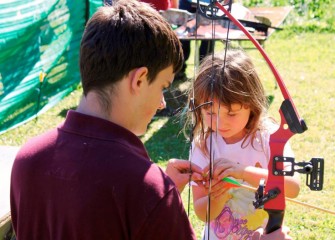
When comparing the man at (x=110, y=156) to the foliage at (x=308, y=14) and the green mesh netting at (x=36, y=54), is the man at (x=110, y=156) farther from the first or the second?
the foliage at (x=308, y=14)

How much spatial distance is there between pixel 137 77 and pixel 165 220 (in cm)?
28

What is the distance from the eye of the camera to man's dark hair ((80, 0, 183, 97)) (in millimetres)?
1139

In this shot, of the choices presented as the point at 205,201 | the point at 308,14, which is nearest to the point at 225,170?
the point at 205,201

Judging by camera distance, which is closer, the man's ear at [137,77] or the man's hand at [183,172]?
the man's ear at [137,77]

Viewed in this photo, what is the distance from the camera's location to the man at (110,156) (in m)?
1.08

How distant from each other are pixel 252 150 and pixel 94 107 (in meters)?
0.98

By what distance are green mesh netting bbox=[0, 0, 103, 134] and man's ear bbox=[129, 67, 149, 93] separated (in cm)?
382

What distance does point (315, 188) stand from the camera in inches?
55.0

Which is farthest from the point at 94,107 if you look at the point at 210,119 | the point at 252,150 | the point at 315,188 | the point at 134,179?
the point at 252,150

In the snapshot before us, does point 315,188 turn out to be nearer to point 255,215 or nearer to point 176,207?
point 176,207

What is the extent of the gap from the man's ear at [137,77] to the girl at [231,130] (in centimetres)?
66

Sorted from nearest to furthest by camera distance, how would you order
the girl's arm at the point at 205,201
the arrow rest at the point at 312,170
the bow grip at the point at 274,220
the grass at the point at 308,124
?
the arrow rest at the point at 312,170 < the bow grip at the point at 274,220 < the girl's arm at the point at 205,201 < the grass at the point at 308,124

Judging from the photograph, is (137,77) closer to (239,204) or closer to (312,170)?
(312,170)

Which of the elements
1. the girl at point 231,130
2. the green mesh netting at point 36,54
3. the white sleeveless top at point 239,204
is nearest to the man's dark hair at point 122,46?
the girl at point 231,130
